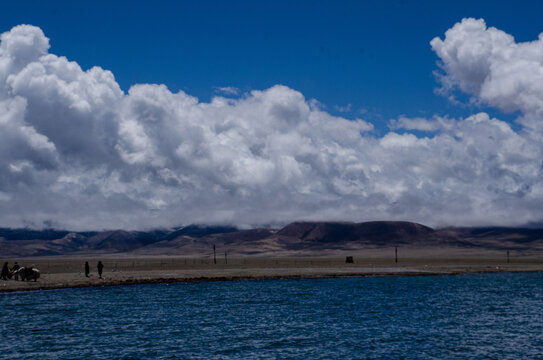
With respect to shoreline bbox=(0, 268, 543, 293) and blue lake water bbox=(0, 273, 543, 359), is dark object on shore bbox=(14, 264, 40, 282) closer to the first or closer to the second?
shoreline bbox=(0, 268, 543, 293)

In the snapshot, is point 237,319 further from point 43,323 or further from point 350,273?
point 350,273

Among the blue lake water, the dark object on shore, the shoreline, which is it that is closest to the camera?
the blue lake water

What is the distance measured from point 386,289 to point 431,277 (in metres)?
26.3

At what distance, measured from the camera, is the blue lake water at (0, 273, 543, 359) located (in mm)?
37344

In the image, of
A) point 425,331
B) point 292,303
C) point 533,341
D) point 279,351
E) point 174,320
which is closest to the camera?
point 279,351

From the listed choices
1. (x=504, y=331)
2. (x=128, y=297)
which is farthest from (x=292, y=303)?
(x=504, y=331)

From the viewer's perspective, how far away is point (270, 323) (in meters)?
48.5

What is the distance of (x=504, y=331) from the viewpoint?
150ft

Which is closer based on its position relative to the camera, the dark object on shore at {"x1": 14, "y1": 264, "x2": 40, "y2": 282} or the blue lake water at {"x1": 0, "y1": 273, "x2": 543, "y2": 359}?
the blue lake water at {"x1": 0, "y1": 273, "x2": 543, "y2": 359}

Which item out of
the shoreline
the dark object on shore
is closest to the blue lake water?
the shoreline

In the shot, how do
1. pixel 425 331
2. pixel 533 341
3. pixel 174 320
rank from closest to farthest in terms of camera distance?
pixel 533 341 < pixel 425 331 < pixel 174 320

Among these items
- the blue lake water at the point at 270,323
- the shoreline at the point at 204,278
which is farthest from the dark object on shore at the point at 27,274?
the blue lake water at the point at 270,323

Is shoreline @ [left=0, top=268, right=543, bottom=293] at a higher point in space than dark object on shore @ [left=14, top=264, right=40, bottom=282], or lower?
lower

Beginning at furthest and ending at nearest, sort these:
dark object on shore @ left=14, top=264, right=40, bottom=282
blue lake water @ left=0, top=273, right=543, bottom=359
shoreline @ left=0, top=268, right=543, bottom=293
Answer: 1. dark object on shore @ left=14, top=264, right=40, bottom=282
2. shoreline @ left=0, top=268, right=543, bottom=293
3. blue lake water @ left=0, top=273, right=543, bottom=359
